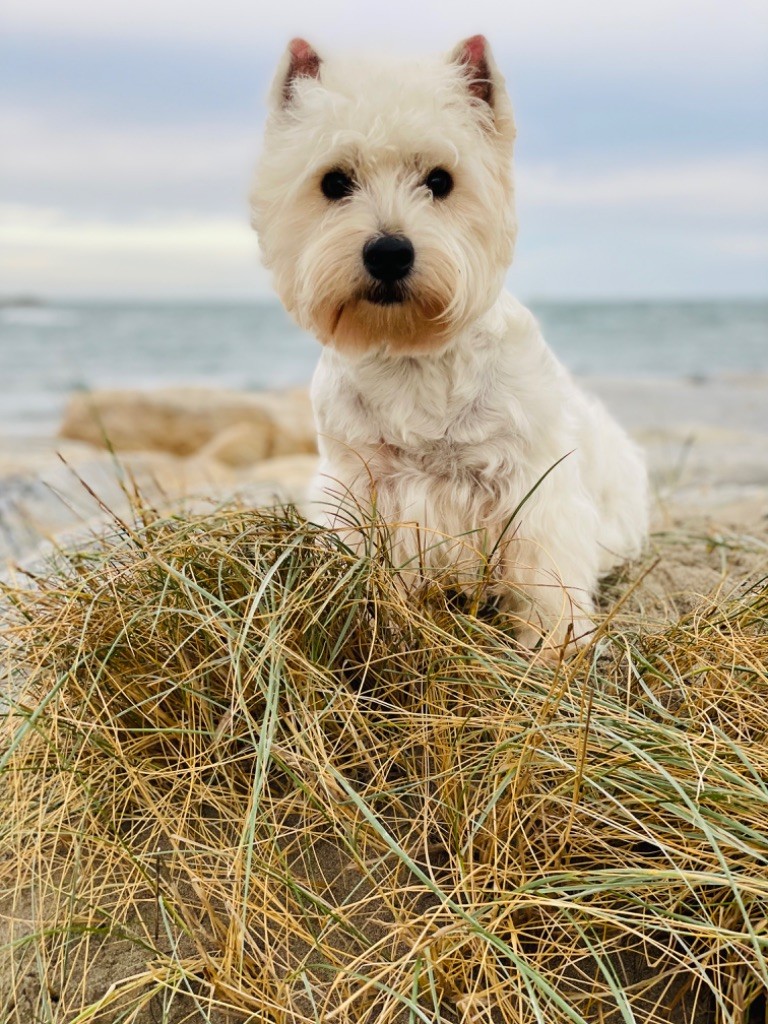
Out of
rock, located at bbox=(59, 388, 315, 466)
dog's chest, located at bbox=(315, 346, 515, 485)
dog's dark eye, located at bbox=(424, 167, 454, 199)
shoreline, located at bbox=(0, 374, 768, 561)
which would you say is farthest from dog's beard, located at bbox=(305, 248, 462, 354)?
rock, located at bbox=(59, 388, 315, 466)

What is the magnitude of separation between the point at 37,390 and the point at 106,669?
19.9 metres

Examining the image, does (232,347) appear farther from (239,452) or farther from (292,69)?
(292,69)

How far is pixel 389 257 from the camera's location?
8.68 ft

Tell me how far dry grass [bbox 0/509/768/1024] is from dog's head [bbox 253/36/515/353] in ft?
2.25

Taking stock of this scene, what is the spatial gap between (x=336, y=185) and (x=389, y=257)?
1.02 ft

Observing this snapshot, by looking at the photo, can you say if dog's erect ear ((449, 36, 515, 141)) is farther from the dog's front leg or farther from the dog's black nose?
the dog's front leg

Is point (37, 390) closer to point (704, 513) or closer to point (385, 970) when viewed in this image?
point (704, 513)

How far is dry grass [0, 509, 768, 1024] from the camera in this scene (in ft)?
6.41

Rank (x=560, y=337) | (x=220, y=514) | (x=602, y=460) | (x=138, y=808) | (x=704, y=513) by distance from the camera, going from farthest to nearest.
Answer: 1. (x=560, y=337)
2. (x=704, y=513)
3. (x=602, y=460)
4. (x=220, y=514)
5. (x=138, y=808)

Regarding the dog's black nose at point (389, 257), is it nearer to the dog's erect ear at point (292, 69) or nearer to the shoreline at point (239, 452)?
the dog's erect ear at point (292, 69)

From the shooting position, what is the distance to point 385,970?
193cm

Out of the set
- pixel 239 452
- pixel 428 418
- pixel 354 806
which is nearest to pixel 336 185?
pixel 428 418

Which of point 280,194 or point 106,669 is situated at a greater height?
point 280,194

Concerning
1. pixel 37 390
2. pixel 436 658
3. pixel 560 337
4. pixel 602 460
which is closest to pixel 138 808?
pixel 436 658
